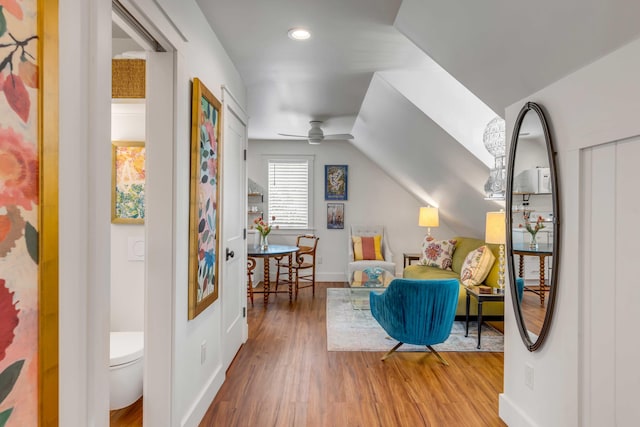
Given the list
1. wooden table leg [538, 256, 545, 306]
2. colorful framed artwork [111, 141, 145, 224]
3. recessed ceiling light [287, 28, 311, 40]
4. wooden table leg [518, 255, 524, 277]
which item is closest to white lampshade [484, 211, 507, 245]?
wooden table leg [518, 255, 524, 277]

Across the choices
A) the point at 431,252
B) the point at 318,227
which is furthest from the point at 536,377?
the point at 318,227

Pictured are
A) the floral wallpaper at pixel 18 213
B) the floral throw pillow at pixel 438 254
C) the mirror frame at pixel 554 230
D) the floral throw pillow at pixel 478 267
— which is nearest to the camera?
the floral wallpaper at pixel 18 213

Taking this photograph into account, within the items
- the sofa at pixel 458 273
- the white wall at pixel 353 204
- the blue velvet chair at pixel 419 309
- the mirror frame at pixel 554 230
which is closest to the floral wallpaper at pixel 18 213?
the mirror frame at pixel 554 230

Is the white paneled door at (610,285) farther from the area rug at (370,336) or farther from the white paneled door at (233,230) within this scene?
the white paneled door at (233,230)

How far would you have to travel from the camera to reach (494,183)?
118 inches

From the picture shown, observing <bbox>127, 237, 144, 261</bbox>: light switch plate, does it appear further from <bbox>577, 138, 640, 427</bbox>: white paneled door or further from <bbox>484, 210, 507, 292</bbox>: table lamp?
<bbox>484, 210, 507, 292</bbox>: table lamp

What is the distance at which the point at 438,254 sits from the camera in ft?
17.1

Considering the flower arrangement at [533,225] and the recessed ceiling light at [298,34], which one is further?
the recessed ceiling light at [298,34]

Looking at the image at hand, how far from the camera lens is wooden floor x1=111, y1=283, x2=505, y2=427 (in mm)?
2260

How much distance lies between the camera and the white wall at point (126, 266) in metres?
2.50

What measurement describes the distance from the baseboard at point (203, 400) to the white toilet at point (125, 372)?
40 centimetres

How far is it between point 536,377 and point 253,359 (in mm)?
2146

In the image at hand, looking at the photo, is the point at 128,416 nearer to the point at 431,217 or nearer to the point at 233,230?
the point at 233,230

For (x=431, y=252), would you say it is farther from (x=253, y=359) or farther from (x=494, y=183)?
(x=253, y=359)
